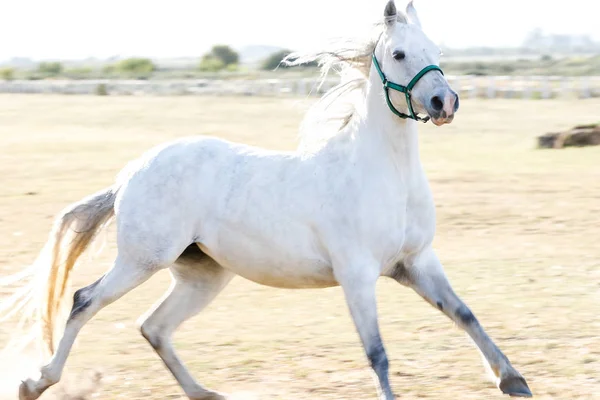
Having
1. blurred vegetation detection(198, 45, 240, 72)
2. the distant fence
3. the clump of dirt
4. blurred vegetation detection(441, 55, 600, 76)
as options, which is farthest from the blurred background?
blurred vegetation detection(198, 45, 240, 72)

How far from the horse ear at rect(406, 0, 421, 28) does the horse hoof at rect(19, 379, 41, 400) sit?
281cm

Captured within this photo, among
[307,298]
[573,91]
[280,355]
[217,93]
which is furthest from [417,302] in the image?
[217,93]

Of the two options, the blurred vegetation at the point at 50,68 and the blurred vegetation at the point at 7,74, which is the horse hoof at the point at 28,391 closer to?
the blurred vegetation at the point at 7,74

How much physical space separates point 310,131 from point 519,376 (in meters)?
1.74

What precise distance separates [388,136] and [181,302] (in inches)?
61.5

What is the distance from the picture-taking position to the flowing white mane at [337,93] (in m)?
5.85

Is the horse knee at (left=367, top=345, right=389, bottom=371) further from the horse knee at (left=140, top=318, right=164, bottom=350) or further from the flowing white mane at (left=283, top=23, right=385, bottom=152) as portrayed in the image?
the horse knee at (left=140, top=318, right=164, bottom=350)

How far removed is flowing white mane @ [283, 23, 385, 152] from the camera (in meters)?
5.85

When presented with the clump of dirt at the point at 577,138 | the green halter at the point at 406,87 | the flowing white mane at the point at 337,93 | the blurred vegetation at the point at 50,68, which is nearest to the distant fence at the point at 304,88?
the clump of dirt at the point at 577,138

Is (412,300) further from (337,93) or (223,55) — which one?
(223,55)

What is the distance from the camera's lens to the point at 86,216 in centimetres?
627

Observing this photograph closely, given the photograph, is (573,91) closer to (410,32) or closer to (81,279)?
(81,279)

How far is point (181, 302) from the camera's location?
6.18 m

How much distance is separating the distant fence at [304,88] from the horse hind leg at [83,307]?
25.2 m
